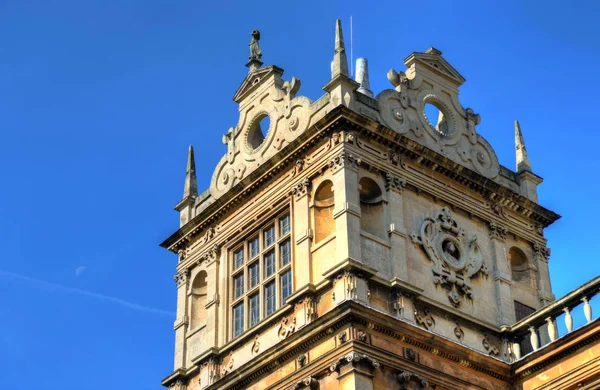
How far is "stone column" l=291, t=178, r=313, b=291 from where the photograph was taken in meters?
35.3

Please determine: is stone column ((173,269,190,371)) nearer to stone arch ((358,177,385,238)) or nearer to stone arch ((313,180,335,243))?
stone arch ((313,180,335,243))

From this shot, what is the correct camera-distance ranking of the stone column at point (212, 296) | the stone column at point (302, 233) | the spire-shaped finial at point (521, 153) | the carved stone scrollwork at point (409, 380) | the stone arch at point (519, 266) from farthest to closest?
the spire-shaped finial at point (521, 153), the stone arch at point (519, 266), the stone column at point (212, 296), the stone column at point (302, 233), the carved stone scrollwork at point (409, 380)

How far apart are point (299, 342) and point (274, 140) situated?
25.2 ft

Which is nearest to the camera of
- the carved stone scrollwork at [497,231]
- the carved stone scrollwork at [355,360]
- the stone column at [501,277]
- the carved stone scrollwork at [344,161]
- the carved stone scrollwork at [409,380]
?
the carved stone scrollwork at [355,360]

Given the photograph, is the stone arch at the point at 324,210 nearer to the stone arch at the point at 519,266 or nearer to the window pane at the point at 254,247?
the window pane at the point at 254,247

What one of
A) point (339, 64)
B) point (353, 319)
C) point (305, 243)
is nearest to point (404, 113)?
point (339, 64)

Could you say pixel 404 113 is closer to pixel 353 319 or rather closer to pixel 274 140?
pixel 274 140

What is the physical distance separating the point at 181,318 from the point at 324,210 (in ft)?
22.4

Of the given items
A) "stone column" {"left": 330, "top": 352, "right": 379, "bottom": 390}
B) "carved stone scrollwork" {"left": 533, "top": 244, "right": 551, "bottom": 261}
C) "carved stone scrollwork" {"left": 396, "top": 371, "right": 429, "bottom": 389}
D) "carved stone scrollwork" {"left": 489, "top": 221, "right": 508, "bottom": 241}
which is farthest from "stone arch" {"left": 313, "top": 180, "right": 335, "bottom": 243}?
"carved stone scrollwork" {"left": 533, "top": 244, "right": 551, "bottom": 261}

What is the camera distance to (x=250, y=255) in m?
38.5

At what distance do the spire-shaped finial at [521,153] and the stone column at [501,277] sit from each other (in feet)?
9.88

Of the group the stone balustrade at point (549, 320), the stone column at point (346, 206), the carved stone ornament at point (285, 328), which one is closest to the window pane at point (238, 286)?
the carved stone ornament at point (285, 328)

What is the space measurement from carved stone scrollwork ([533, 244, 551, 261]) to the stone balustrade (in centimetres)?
349

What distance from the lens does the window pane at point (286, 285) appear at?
3619 cm
